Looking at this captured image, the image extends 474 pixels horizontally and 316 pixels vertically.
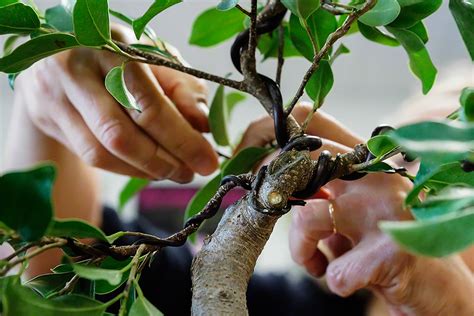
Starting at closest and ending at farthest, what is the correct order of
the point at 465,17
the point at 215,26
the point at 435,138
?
1. the point at 435,138
2. the point at 465,17
3. the point at 215,26

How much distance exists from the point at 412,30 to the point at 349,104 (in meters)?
2.70

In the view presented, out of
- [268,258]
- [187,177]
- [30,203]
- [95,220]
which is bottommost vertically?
[268,258]

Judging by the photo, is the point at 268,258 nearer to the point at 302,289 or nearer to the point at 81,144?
the point at 302,289

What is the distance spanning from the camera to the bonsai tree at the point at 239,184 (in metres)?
0.26

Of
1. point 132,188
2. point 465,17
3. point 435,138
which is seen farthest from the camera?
point 132,188

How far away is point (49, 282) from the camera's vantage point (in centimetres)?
37

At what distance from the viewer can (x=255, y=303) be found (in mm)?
1630

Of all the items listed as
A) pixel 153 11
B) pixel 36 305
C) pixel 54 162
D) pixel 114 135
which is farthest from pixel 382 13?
pixel 54 162

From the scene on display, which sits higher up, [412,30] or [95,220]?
[412,30]

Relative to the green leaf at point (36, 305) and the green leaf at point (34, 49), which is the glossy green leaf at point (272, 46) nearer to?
the green leaf at point (34, 49)

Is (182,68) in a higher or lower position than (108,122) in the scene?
higher

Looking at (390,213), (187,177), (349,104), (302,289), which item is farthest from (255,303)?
(349,104)

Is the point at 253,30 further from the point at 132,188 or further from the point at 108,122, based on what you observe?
the point at 132,188

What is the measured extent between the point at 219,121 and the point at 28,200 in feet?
1.47
